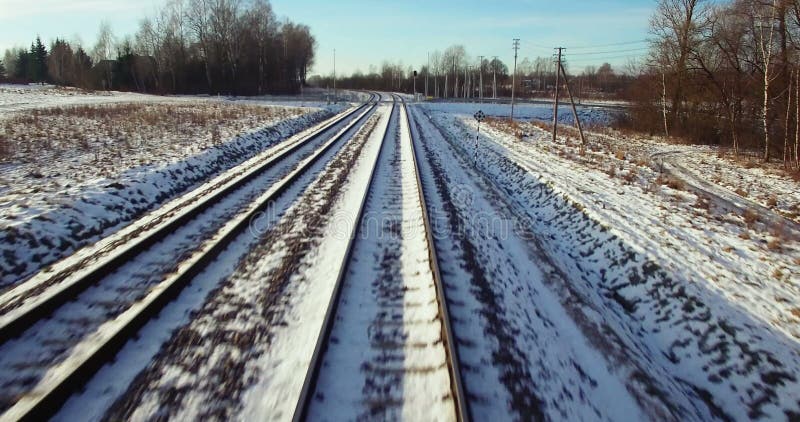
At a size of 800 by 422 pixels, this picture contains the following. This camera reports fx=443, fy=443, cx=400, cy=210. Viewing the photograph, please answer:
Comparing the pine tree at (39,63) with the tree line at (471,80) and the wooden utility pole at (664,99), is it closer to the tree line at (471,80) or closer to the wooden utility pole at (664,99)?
the tree line at (471,80)

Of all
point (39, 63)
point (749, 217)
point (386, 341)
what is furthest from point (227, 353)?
point (39, 63)

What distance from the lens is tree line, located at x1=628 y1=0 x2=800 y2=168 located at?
18859 mm

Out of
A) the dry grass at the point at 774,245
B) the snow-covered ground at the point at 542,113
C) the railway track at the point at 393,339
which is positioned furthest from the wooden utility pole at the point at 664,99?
the railway track at the point at 393,339

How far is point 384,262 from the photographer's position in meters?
6.72

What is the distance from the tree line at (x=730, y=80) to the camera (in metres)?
18.9

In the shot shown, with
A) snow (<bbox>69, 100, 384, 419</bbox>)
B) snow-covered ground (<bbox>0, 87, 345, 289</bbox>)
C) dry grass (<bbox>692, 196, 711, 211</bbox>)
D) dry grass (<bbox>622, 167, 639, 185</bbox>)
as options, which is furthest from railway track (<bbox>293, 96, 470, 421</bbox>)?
dry grass (<bbox>622, 167, 639, 185</bbox>)

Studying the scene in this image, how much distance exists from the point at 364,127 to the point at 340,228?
20490mm

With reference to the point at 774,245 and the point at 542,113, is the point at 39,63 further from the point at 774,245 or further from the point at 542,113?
the point at 774,245

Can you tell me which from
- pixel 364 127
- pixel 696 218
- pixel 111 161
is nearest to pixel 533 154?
pixel 696 218

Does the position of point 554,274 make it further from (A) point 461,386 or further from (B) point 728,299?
(A) point 461,386

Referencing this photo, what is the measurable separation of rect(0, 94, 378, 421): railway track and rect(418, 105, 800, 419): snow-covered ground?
16.8ft

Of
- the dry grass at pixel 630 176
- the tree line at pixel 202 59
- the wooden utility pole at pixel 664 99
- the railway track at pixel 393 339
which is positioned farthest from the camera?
the tree line at pixel 202 59

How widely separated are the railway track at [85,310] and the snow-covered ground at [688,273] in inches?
202

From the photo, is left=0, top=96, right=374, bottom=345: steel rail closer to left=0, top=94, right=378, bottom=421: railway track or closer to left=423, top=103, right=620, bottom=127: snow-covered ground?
left=0, top=94, right=378, bottom=421: railway track
